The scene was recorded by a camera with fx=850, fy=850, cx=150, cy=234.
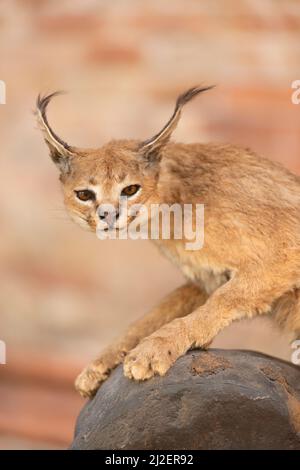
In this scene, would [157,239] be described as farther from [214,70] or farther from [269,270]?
[214,70]

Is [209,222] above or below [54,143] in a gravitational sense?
below

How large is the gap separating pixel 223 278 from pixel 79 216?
66 cm

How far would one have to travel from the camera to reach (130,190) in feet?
10.6

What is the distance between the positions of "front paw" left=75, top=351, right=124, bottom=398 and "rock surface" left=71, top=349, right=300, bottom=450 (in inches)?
11.2

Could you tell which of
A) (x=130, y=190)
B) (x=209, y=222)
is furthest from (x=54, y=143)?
(x=209, y=222)

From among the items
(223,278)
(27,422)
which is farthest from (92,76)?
(223,278)

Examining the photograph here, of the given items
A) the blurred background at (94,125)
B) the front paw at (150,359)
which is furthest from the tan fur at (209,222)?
the blurred background at (94,125)

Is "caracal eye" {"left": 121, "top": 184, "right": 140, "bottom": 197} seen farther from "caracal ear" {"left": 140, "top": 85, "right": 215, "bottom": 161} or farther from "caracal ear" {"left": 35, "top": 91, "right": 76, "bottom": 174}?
"caracal ear" {"left": 35, "top": 91, "right": 76, "bottom": 174}

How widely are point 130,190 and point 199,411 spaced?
86cm

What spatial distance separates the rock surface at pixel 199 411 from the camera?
2.93 m

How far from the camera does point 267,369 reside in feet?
10.7

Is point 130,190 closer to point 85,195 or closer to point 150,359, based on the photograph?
point 85,195

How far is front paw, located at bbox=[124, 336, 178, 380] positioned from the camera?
312 cm
